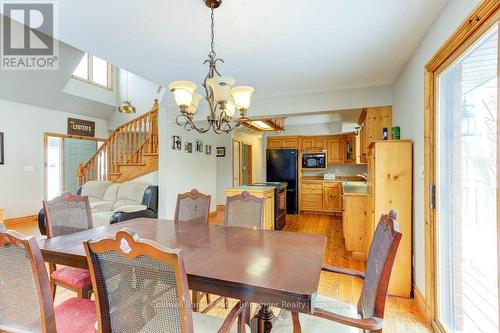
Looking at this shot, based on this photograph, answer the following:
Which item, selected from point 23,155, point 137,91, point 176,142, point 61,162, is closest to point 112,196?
point 176,142

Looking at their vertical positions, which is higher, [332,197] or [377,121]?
[377,121]

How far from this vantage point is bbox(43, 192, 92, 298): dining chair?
1.82m

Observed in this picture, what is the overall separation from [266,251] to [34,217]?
666 cm

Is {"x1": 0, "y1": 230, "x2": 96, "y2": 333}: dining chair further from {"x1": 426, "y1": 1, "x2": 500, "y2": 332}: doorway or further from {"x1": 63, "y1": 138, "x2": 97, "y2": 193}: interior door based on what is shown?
{"x1": 63, "y1": 138, "x2": 97, "y2": 193}: interior door

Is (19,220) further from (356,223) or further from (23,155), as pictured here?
(356,223)

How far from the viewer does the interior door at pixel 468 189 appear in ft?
4.42

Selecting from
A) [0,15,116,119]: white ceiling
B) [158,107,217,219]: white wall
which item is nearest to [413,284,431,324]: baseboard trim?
[158,107,217,219]: white wall

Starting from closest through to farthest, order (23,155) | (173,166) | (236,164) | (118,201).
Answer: (173,166), (118,201), (23,155), (236,164)

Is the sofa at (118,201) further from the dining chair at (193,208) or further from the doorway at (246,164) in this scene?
the doorway at (246,164)

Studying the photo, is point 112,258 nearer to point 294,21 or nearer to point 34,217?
point 294,21

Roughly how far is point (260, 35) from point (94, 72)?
6.68 metres

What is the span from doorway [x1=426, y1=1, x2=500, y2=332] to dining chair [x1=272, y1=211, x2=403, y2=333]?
0.54 meters

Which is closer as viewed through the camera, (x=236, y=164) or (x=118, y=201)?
(x=118, y=201)

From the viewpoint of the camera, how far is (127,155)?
540cm
